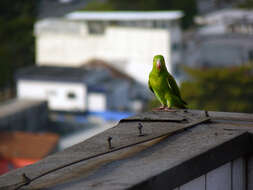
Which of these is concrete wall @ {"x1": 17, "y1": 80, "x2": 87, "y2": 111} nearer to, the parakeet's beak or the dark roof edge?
the parakeet's beak

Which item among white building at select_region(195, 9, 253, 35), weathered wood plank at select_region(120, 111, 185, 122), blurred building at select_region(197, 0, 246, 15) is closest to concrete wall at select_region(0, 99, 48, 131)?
white building at select_region(195, 9, 253, 35)

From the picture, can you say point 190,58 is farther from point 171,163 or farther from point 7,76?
point 171,163

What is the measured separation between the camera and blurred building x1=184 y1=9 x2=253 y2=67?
1933 inches

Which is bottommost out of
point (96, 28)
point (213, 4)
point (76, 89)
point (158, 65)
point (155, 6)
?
point (76, 89)

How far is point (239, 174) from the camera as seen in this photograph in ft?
12.3

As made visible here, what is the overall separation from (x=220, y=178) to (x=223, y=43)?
47.0 meters

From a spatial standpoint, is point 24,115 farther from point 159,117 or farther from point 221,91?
point 159,117

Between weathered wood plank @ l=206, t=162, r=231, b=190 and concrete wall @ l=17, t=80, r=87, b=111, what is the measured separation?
33520 millimetres

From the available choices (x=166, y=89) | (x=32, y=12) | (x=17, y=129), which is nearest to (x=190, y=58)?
(x=32, y=12)

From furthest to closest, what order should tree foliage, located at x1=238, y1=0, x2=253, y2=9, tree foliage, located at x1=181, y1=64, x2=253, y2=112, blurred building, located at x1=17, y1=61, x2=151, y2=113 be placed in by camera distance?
1. tree foliage, located at x1=238, y1=0, x2=253, y2=9
2. blurred building, located at x1=17, y1=61, x2=151, y2=113
3. tree foliage, located at x1=181, y1=64, x2=253, y2=112

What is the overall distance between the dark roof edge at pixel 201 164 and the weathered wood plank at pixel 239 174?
0.19ft

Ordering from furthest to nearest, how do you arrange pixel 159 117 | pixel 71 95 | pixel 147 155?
pixel 71 95 < pixel 159 117 < pixel 147 155

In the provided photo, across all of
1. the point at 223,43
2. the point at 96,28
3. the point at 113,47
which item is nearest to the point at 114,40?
the point at 113,47

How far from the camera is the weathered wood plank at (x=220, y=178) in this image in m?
3.50
